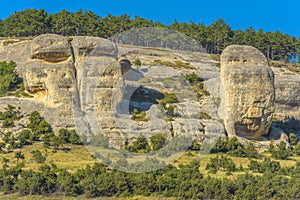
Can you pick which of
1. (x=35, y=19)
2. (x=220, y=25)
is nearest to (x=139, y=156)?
(x=35, y=19)

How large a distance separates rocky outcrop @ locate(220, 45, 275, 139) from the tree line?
41.3 metres

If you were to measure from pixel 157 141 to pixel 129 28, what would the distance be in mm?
52700

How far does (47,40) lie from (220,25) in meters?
55.7

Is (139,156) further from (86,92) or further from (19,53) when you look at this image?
(19,53)

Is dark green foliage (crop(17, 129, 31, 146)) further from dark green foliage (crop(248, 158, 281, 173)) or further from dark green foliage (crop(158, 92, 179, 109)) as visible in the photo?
dark green foliage (crop(248, 158, 281, 173))

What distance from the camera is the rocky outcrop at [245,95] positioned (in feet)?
164

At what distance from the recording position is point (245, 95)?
164ft

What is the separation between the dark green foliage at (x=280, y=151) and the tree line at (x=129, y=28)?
46104 millimetres

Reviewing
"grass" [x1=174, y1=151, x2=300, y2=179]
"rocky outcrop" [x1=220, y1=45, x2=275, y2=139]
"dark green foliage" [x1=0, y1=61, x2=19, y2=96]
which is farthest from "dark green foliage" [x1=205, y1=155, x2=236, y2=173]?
"dark green foliage" [x1=0, y1=61, x2=19, y2=96]

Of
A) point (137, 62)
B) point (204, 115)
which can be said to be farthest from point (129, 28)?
point (204, 115)

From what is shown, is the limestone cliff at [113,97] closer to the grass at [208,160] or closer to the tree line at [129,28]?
the grass at [208,160]

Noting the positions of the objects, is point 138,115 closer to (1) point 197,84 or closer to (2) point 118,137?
(2) point 118,137

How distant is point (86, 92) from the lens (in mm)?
48000

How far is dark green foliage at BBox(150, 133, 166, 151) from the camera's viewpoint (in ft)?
147
